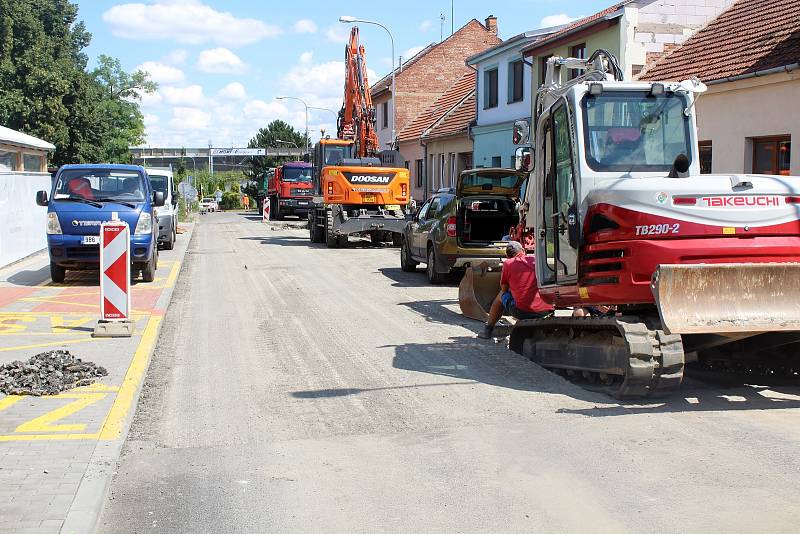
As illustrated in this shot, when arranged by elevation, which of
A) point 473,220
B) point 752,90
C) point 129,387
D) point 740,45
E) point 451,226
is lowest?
point 129,387

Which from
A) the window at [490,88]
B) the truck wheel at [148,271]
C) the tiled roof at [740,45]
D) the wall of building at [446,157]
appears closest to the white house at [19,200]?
the truck wheel at [148,271]

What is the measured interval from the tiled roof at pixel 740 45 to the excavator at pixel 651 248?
31.3 feet

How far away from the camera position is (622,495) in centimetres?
532

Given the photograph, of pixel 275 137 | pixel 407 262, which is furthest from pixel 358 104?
pixel 275 137

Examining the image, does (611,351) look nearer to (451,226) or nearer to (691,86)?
(691,86)

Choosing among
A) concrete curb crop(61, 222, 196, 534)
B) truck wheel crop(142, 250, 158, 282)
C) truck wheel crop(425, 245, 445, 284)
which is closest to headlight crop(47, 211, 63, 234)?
truck wheel crop(142, 250, 158, 282)

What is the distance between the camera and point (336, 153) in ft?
102

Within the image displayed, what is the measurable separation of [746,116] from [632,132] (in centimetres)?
1080

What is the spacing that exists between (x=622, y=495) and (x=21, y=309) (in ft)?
32.9

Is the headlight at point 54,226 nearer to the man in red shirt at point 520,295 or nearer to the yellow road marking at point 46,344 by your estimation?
the yellow road marking at point 46,344

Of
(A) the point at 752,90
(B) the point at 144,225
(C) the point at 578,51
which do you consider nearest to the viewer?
(B) the point at 144,225

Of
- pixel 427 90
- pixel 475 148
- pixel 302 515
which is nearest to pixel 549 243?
pixel 302 515

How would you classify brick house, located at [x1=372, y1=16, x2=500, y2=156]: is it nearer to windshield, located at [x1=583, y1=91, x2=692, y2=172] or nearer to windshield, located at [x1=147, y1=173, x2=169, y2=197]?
windshield, located at [x1=147, y1=173, x2=169, y2=197]

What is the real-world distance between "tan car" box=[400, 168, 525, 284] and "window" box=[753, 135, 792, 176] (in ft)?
17.4
